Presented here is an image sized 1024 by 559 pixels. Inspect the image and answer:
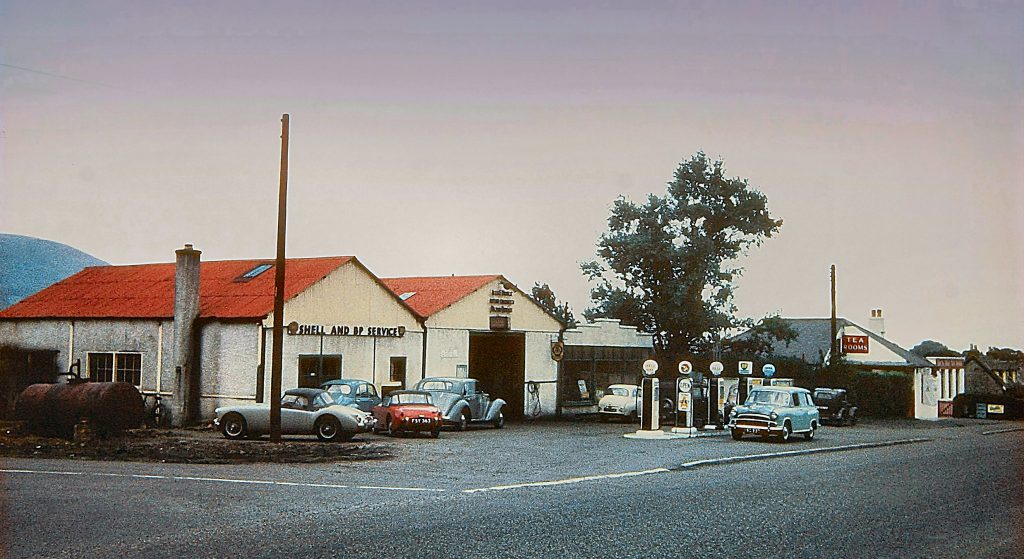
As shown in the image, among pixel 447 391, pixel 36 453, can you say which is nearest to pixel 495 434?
pixel 447 391

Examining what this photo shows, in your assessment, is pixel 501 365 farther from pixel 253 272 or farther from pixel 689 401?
pixel 253 272

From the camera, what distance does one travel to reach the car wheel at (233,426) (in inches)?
1022

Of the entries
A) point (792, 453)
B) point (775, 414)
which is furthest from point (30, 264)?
point (792, 453)

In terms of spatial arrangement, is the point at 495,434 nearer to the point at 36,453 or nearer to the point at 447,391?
the point at 447,391

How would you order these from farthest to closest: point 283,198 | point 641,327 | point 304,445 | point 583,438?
point 641,327 < point 583,438 < point 283,198 < point 304,445

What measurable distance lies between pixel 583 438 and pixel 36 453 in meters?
14.8

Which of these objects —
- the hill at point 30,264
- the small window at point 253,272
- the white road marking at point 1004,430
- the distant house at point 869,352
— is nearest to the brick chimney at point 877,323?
the distant house at point 869,352

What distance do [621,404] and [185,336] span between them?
52.7ft

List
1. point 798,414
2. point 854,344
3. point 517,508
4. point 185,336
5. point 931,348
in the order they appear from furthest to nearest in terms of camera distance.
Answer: point 931,348 < point 854,344 < point 185,336 < point 798,414 < point 517,508

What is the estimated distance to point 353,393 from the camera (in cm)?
2994

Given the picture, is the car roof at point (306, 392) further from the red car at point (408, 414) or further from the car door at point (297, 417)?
the red car at point (408, 414)

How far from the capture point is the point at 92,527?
11477 millimetres

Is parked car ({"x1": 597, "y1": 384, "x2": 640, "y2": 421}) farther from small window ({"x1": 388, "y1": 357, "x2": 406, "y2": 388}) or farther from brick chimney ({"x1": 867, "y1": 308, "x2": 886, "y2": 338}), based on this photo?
brick chimney ({"x1": 867, "y1": 308, "x2": 886, "y2": 338})

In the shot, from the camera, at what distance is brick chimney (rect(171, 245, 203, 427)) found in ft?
100
